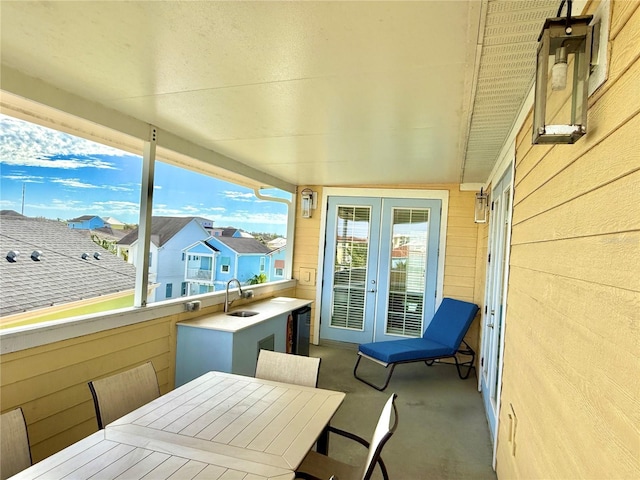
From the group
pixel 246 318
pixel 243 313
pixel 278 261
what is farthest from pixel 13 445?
pixel 278 261

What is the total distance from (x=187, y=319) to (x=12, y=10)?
2.54 meters

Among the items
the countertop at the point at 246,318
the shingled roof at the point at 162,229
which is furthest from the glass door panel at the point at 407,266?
the shingled roof at the point at 162,229

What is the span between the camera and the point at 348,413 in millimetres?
3430

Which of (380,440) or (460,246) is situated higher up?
(460,246)

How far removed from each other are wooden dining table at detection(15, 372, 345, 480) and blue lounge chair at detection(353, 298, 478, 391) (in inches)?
88.3

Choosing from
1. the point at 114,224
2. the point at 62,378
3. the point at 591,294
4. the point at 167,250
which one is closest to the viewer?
the point at 591,294

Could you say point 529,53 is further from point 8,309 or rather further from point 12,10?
point 8,309

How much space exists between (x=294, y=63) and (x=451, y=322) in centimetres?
383

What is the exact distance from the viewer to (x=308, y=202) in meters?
5.68

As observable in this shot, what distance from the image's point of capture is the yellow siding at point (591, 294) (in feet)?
2.71

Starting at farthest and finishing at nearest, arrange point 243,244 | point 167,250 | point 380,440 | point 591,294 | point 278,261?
point 278,261 → point 243,244 → point 167,250 → point 380,440 → point 591,294

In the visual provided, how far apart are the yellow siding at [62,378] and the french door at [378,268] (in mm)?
3262

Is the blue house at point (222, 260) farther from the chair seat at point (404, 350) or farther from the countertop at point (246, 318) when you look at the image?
the chair seat at point (404, 350)

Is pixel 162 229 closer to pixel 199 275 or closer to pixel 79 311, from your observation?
pixel 199 275
